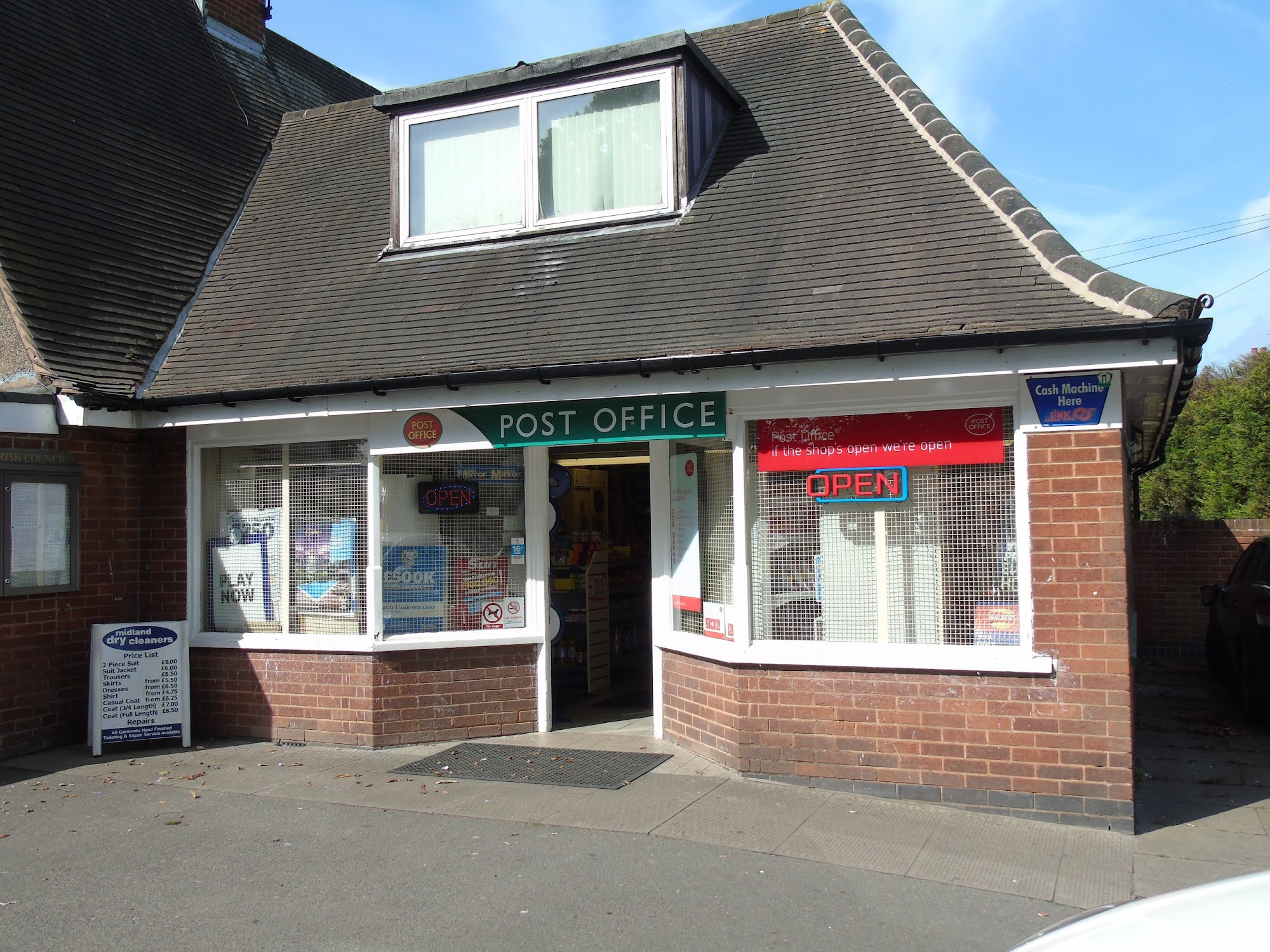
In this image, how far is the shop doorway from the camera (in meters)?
9.55

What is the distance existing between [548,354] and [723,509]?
5.58ft

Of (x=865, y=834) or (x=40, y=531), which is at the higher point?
(x=40, y=531)

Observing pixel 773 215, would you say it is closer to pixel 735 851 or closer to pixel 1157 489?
pixel 735 851

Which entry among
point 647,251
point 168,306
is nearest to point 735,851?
point 647,251

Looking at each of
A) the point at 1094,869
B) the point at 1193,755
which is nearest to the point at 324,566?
the point at 1094,869

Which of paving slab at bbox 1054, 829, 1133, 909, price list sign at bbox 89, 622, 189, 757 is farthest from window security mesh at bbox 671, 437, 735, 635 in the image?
price list sign at bbox 89, 622, 189, 757

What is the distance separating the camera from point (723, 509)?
755 cm

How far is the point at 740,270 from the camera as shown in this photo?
791 cm

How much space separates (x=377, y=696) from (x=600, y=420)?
289cm

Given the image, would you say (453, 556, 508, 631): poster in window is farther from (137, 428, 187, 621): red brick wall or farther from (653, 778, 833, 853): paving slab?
(653, 778, 833, 853): paving slab

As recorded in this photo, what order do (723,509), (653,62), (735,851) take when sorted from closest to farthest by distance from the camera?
(735,851) < (723,509) < (653,62)

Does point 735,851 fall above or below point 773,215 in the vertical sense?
below

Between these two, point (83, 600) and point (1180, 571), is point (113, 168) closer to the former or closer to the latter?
point (83, 600)

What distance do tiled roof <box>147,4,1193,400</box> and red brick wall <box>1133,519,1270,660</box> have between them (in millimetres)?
7045
